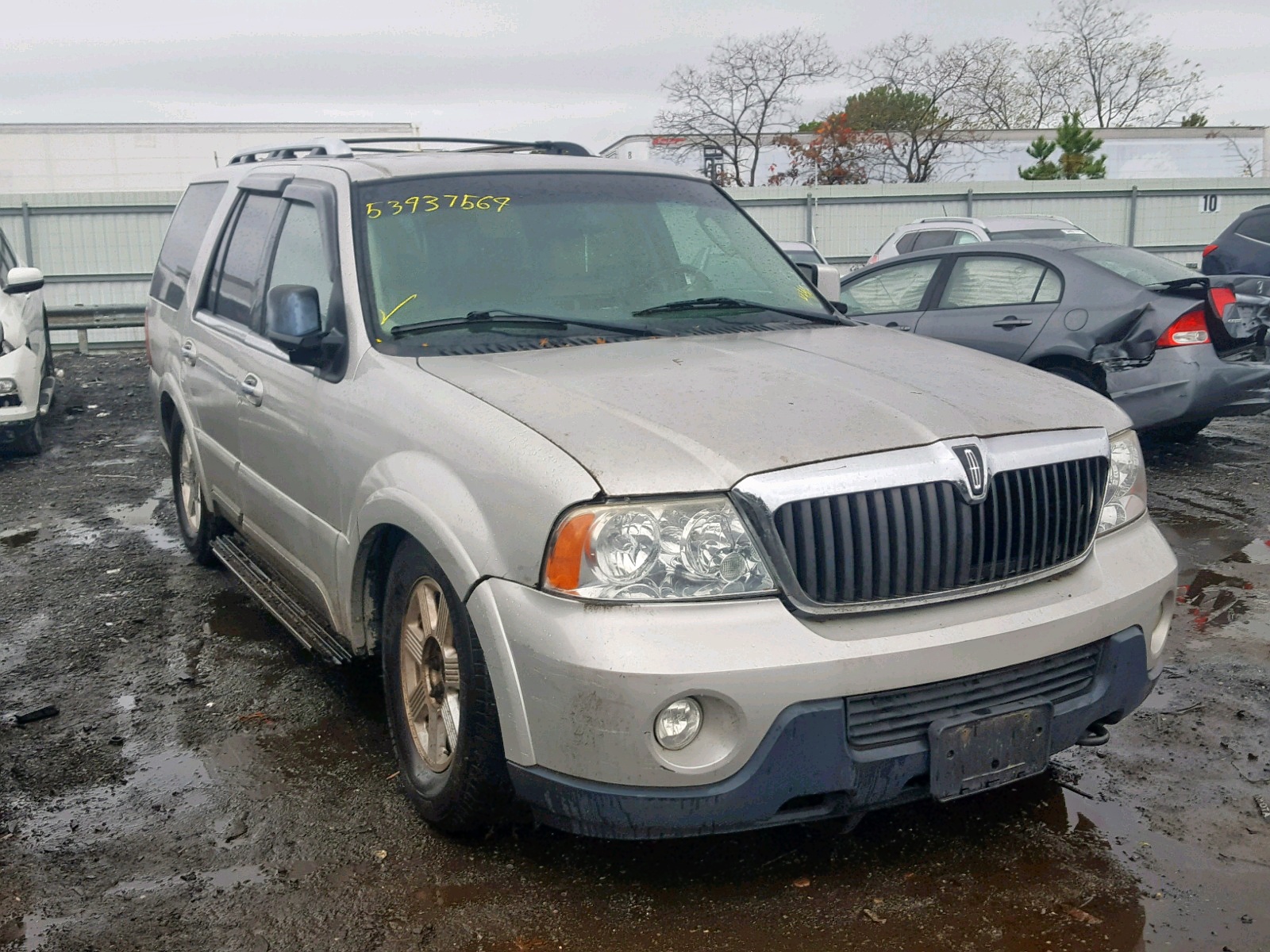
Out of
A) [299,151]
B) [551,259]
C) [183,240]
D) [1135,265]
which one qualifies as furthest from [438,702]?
[1135,265]

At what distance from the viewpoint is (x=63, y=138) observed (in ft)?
124

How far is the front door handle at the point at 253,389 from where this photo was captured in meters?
4.49

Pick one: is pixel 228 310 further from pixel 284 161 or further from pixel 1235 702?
pixel 1235 702

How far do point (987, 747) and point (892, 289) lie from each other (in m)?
6.85

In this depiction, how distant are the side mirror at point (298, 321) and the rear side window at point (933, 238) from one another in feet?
39.6

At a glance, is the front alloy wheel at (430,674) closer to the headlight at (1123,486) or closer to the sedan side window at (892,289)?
the headlight at (1123,486)

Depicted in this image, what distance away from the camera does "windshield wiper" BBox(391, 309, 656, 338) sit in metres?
3.82

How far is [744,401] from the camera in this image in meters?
3.19

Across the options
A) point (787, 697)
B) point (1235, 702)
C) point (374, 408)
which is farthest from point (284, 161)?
point (1235, 702)

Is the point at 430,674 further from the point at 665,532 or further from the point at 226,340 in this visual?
the point at 226,340

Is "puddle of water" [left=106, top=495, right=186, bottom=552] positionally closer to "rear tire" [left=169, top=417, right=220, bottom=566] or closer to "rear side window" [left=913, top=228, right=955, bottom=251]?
"rear tire" [left=169, top=417, right=220, bottom=566]

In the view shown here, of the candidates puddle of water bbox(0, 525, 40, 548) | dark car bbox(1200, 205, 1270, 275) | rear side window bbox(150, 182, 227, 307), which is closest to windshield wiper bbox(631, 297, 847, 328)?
rear side window bbox(150, 182, 227, 307)

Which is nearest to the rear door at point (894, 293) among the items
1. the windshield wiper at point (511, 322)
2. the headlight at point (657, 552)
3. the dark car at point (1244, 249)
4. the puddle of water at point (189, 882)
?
the windshield wiper at point (511, 322)

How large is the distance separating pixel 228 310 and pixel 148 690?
5.05 feet
